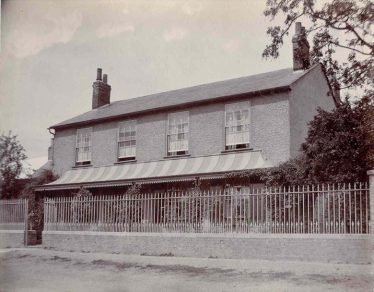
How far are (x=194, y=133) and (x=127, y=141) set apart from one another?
3855 mm

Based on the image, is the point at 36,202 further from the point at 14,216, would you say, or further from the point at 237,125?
the point at 237,125

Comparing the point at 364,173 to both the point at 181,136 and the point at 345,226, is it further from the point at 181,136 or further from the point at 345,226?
the point at 181,136

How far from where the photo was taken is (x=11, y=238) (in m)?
18.5

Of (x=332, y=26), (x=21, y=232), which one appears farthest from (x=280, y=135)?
(x=21, y=232)

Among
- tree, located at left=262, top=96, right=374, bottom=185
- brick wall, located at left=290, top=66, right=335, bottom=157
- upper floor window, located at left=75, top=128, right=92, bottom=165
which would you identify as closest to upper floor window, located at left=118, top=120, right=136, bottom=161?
upper floor window, located at left=75, top=128, right=92, bottom=165

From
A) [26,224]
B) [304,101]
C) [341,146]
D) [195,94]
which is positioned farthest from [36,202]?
[341,146]

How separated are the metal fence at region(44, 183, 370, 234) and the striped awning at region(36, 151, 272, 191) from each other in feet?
8.10

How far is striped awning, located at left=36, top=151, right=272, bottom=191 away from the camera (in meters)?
17.7

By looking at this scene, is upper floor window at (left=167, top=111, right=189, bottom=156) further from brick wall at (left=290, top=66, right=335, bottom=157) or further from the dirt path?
the dirt path

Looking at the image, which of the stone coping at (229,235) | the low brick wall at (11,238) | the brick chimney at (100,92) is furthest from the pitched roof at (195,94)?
the low brick wall at (11,238)

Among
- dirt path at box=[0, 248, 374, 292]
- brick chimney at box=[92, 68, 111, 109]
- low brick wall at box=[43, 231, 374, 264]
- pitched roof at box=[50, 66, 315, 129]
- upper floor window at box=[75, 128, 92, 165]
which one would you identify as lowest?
dirt path at box=[0, 248, 374, 292]

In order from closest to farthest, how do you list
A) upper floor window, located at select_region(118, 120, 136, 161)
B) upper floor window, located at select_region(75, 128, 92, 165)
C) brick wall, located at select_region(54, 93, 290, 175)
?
brick wall, located at select_region(54, 93, 290, 175), upper floor window, located at select_region(118, 120, 136, 161), upper floor window, located at select_region(75, 128, 92, 165)

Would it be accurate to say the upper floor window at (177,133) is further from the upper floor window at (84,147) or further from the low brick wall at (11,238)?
the low brick wall at (11,238)

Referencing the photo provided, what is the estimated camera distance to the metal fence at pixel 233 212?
1187 centimetres
